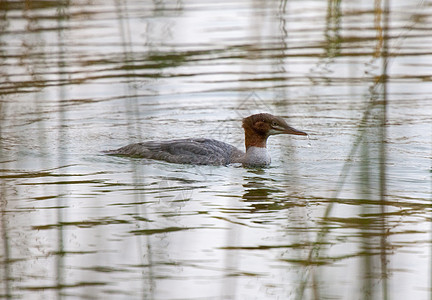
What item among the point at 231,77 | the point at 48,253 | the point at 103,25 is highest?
the point at 103,25

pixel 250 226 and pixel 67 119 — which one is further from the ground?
pixel 67 119

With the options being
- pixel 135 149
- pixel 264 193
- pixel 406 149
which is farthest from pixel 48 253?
pixel 406 149

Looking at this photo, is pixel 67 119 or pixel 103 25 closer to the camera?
pixel 67 119

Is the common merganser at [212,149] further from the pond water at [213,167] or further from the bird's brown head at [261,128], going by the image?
the pond water at [213,167]

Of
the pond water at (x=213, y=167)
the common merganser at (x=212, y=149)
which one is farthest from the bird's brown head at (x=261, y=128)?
the pond water at (x=213, y=167)

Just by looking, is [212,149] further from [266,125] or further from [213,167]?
[266,125]

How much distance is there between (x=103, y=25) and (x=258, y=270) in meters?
11.7

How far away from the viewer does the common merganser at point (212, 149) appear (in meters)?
9.44

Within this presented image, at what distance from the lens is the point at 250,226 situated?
6.84 m

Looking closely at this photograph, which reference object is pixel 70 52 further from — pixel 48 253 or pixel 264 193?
pixel 48 253

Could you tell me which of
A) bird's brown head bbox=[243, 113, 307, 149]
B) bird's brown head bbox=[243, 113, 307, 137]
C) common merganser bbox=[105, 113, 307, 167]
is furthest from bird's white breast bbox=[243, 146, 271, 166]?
bird's brown head bbox=[243, 113, 307, 137]

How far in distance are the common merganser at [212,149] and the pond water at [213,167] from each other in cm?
17

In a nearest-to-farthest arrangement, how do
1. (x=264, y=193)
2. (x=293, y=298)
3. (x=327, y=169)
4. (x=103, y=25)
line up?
(x=293, y=298), (x=264, y=193), (x=327, y=169), (x=103, y=25)

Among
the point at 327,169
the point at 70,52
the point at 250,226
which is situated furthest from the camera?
the point at 70,52
